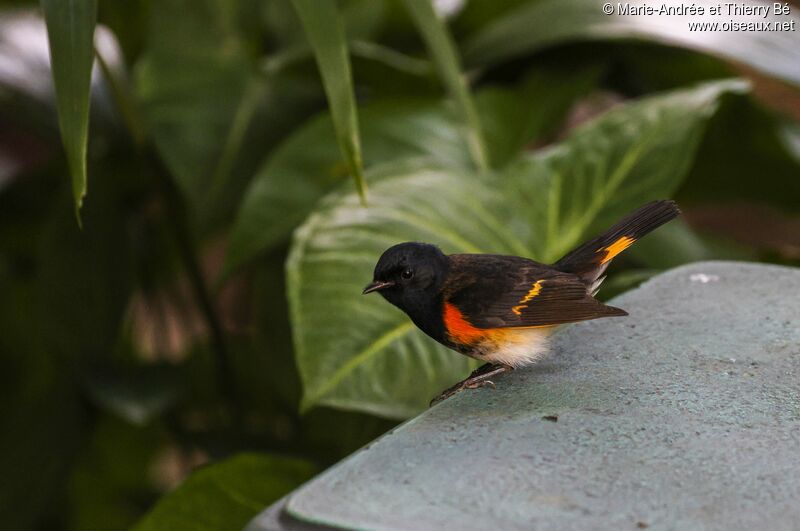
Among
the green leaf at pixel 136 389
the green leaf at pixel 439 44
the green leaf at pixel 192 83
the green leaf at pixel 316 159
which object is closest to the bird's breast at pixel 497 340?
the green leaf at pixel 439 44

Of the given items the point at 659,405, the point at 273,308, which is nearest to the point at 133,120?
the point at 273,308

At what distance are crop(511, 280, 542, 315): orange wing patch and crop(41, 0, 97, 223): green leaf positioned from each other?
0.52 metres

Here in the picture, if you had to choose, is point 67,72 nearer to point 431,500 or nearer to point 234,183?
point 431,500

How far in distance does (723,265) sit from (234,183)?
3.19 feet

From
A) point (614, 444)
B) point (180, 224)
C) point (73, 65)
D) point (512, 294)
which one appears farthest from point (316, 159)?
point (614, 444)

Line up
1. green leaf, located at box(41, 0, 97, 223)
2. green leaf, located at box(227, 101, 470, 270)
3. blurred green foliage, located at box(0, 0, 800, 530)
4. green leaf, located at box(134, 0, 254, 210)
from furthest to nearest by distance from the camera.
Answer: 1. green leaf, located at box(134, 0, 254, 210)
2. green leaf, located at box(227, 101, 470, 270)
3. blurred green foliage, located at box(0, 0, 800, 530)
4. green leaf, located at box(41, 0, 97, 223)

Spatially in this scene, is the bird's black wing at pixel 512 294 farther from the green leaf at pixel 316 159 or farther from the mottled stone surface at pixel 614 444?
the green leaf at pixel 316 159

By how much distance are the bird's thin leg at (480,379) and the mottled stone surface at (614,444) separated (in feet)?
0.07

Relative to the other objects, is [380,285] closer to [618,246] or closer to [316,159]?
[618,246]

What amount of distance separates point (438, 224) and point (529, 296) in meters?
0.37

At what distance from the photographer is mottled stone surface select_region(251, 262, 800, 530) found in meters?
0.80

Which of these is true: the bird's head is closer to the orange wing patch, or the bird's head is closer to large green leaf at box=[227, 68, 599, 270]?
the orange wing patch

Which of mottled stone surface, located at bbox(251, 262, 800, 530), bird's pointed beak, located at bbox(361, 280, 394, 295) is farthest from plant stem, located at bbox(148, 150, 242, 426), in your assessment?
mottled stone surface, located at bbox(251, 262, 800, 530)

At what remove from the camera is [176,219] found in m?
2.11
